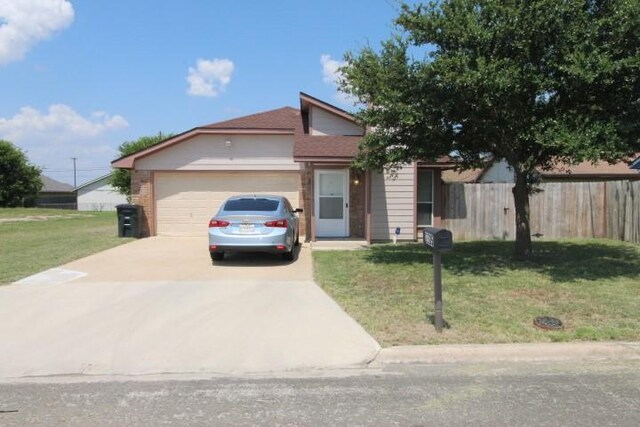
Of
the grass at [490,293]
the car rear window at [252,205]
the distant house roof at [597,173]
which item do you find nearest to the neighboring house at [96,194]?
the distant house roof at [597,173]

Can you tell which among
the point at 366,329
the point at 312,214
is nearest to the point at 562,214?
the point at 312,214

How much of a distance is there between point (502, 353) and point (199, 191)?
14105 millimetres

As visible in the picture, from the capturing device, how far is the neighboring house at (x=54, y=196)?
57.6 meters

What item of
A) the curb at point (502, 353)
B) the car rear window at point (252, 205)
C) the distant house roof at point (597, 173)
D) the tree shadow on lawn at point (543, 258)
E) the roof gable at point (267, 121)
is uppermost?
the roof gable at point (267, 121)

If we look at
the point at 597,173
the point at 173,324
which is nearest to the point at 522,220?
the point at 173,324

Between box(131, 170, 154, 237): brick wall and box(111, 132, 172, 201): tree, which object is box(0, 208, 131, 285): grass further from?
box(111, 132, 172, 201): tree

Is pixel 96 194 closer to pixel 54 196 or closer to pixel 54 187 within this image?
pixel 54 187

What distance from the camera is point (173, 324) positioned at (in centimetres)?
690

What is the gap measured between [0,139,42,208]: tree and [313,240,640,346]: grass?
3547 cm

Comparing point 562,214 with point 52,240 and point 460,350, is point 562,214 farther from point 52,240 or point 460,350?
point 52,240

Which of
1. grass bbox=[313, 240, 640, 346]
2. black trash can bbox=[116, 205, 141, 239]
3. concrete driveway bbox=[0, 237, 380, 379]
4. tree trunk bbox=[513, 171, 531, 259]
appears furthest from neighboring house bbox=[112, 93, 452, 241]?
concrete driveway bbox=[0, 237, 380, 379]

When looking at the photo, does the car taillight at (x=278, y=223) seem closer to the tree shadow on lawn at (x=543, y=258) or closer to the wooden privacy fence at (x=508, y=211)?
the tree shadow on lawn at (x=543, y=258)

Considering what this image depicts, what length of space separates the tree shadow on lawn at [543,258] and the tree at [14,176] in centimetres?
3530

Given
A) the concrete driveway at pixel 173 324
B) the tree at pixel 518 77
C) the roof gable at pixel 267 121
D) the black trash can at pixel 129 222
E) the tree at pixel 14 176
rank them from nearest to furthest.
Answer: the concrete driveway at pixel 173 324 → the tree at pixel 518 77 → the black trash can at pixel 129 222 → the roof gable at pixel 267 121 → the tree at pixel 14 176
